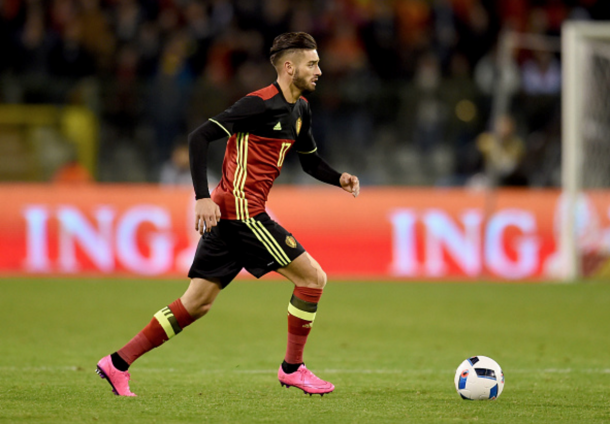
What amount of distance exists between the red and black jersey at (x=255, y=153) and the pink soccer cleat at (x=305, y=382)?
98cm

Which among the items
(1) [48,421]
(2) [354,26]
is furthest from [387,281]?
(1) [48,421]

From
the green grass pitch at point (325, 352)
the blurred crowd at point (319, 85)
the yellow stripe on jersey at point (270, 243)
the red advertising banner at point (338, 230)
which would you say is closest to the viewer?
the green grass pitch at point (325, 352)

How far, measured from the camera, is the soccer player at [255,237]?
5.46m

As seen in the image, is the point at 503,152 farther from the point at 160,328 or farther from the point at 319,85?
the point at 160,328

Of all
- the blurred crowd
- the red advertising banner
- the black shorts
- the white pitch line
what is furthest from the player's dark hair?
the blurred crowd

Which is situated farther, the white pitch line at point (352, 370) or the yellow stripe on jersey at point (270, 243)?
the white pitch line at point (352, 370)

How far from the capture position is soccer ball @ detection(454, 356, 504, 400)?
5371 millimetres

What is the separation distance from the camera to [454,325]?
30.5ft

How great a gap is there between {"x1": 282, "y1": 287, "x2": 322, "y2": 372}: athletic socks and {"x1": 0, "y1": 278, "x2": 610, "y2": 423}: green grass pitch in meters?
0.23

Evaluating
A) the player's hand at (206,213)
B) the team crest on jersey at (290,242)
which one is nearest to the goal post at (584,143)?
the team crest on jersey at (290,242)

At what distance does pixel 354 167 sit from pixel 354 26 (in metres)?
2.91

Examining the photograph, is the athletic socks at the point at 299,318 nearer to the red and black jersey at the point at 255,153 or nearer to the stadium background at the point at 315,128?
the red and black jersey at the point at 255,153

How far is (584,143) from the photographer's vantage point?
13516 millimetres

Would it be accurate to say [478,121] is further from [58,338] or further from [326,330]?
[58,338]
